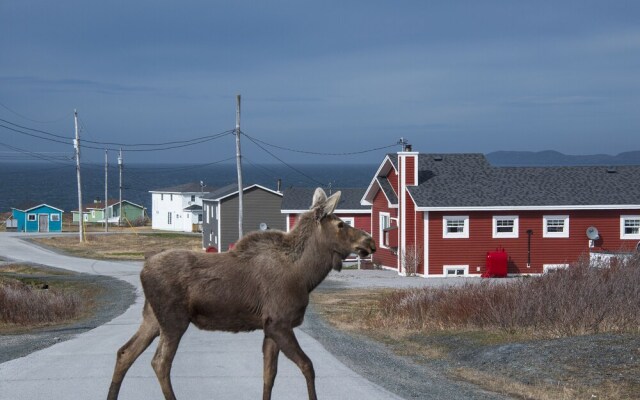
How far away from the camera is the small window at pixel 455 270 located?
44.7 meters

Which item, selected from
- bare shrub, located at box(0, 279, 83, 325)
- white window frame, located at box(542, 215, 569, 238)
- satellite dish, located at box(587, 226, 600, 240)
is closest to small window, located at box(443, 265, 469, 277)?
white window frame, located at box(542, 215, 569, 238)

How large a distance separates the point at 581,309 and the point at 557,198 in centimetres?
2935

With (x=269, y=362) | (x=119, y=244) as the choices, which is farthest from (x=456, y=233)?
(x=269, y=362)

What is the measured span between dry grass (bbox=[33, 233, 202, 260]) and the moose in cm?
5520

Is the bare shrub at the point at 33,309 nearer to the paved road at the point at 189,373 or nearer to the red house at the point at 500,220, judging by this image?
the paved road at the point at 189,373

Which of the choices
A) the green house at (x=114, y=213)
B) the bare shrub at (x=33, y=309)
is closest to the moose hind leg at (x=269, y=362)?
the bare shrub at (x=33, y=309)

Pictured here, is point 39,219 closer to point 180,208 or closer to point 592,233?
point 180,208

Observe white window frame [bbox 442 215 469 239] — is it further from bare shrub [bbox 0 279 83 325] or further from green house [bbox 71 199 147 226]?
green house [bbox 71 199 147 226]

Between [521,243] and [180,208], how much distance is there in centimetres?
5776

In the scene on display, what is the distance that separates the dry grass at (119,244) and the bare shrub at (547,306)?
42316 millimetres

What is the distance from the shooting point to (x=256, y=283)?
6.75 m

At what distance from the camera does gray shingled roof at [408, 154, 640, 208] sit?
45281 mm

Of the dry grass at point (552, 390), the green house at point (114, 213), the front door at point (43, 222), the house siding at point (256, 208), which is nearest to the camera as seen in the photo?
the dry grass at point (552, 390)

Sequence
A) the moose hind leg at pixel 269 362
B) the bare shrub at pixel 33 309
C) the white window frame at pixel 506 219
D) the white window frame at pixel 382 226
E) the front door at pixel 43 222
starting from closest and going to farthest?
the moose hind leg at pixel 269 362 < the bare shrub at pixel 33 309 < the white window frame at pixel 506 219 < the white window frame at pixel 382 226 < the front door at pixel 43 222
